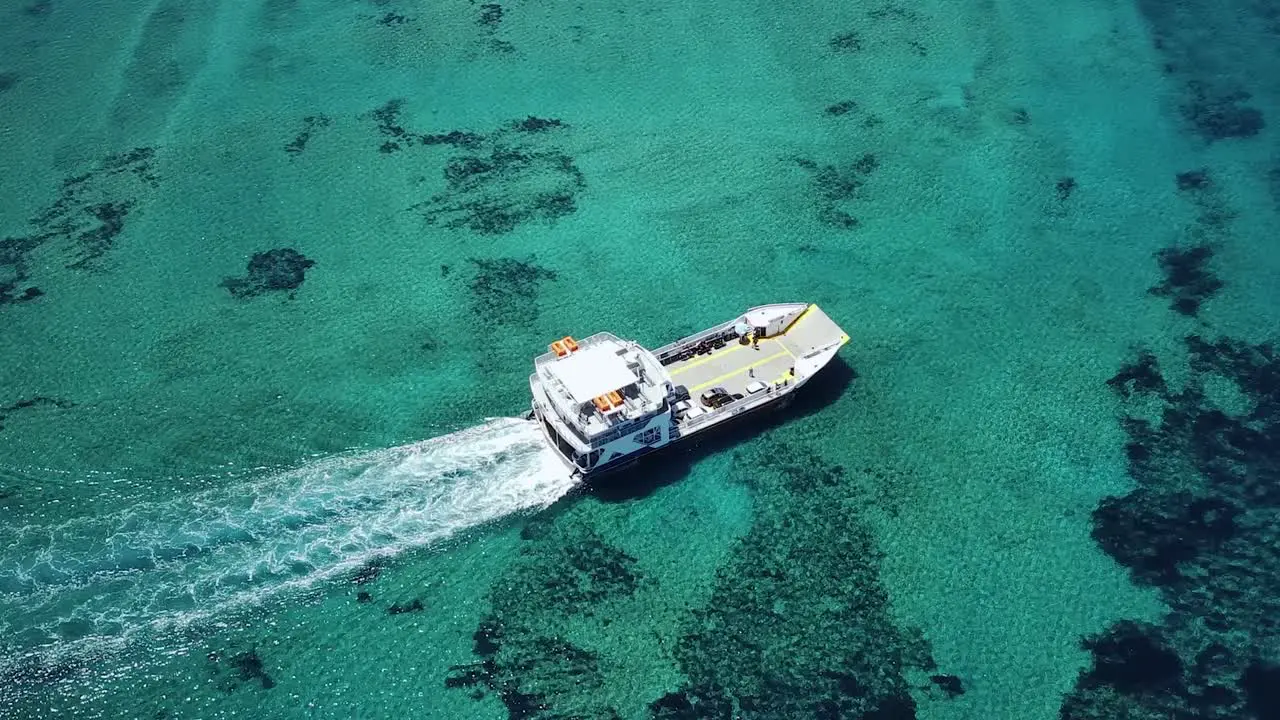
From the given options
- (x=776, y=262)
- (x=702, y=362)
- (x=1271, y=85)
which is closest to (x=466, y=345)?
(x=702, y=362)

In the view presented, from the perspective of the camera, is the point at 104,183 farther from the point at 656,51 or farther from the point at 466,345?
the point at 656,51

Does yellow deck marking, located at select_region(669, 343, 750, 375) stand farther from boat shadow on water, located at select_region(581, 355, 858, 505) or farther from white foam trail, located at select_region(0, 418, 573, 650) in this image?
white foam trail, located at select_region(0, 418, 573, 650)

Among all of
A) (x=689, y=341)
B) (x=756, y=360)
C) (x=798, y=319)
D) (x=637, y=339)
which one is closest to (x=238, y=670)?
(x=637, y=339)

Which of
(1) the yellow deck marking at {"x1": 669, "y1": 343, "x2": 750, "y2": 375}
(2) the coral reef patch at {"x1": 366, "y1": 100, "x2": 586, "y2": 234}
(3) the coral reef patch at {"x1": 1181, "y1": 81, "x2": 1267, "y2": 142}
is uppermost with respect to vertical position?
(2) the coral reef patch at {"x1": 366, "y1": 100, "x2": 586, "y2": 234}

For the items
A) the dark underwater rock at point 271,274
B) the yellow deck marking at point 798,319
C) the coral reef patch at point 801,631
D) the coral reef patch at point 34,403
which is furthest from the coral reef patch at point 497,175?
the coral reef patch at point 801,631

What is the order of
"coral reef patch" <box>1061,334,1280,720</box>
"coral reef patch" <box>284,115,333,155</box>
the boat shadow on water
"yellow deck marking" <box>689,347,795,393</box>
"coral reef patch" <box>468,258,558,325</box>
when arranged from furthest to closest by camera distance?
"coral reef patch" <box>284,115,333,155</box>
"coral reef patch" <box>468,258,558,325</box>
"yellow deck marking" <box>689,347,795,393</box>
the boat shadow on water
"coral reef patch" <box>1061,334,1280,720</box>

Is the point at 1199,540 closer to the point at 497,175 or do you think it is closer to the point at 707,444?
the point at 707,444

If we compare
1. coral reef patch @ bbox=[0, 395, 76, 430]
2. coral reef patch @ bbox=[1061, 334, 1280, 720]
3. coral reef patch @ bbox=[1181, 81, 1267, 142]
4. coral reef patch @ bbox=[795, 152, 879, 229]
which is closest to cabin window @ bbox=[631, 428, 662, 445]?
coral reef patch @ bbox=[1061, 334, 1280, 720]
